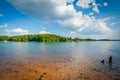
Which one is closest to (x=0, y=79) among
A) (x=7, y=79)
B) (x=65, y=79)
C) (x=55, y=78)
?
(x=7, y=79)

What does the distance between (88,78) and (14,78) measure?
12.0 m

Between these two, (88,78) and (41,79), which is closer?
(41,79)

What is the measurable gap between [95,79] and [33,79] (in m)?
9.91

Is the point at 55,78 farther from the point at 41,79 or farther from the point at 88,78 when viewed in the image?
the point at 88,78

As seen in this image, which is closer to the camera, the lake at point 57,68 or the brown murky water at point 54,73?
the brown murky water at point 54,73

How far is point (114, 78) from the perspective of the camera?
1938 cm

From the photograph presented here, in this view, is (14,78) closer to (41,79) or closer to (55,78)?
(41,79)

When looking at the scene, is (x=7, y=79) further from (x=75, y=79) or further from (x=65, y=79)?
(x=75, y=79)

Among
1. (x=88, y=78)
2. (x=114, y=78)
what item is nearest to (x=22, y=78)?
(x=88, y=78)

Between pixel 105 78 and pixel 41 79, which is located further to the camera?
pixel 105 78

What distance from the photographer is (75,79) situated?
18.3 meters

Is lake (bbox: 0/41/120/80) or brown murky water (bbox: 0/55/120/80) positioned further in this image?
lake (bbox: 0/41/120/80)

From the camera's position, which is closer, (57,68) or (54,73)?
(54,73)

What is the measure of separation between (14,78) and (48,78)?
540 cm
